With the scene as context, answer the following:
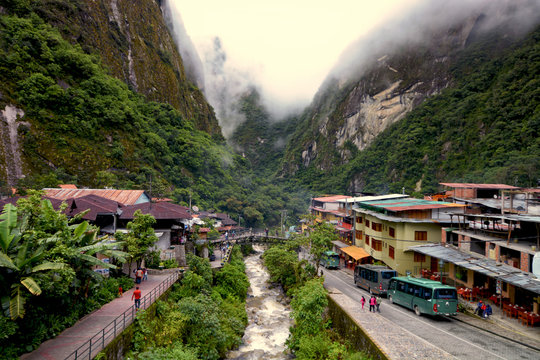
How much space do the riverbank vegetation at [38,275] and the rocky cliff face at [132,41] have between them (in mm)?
61088

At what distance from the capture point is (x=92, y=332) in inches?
488

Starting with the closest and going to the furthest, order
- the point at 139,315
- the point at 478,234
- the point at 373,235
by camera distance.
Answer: the point at 139,315 < the point at 478,234 < the point at 373,235

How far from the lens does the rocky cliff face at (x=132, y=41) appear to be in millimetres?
61906

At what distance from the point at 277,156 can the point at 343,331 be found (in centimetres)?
17754

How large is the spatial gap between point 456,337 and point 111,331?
15342 millimetres

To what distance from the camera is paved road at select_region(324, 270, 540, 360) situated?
13.1 m

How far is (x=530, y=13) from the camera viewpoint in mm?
93062

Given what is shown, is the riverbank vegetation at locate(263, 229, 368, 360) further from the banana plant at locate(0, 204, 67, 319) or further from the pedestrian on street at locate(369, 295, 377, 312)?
the banana plant at locate(0, 204, 67, 319)

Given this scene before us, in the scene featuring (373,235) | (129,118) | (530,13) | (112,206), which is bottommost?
(373,235)

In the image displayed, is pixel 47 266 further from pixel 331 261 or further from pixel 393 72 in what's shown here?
pixel 393 72

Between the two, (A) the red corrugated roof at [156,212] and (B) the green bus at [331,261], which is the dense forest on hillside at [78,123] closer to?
(A) the red corrugated roof at [156,212]

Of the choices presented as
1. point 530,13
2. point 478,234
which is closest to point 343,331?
point 478,234

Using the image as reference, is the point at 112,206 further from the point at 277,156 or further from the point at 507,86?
the point at 277,156

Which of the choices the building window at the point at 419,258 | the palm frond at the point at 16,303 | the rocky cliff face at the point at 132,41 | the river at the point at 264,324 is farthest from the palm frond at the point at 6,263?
the rocky cliff face at the point at 132,41
